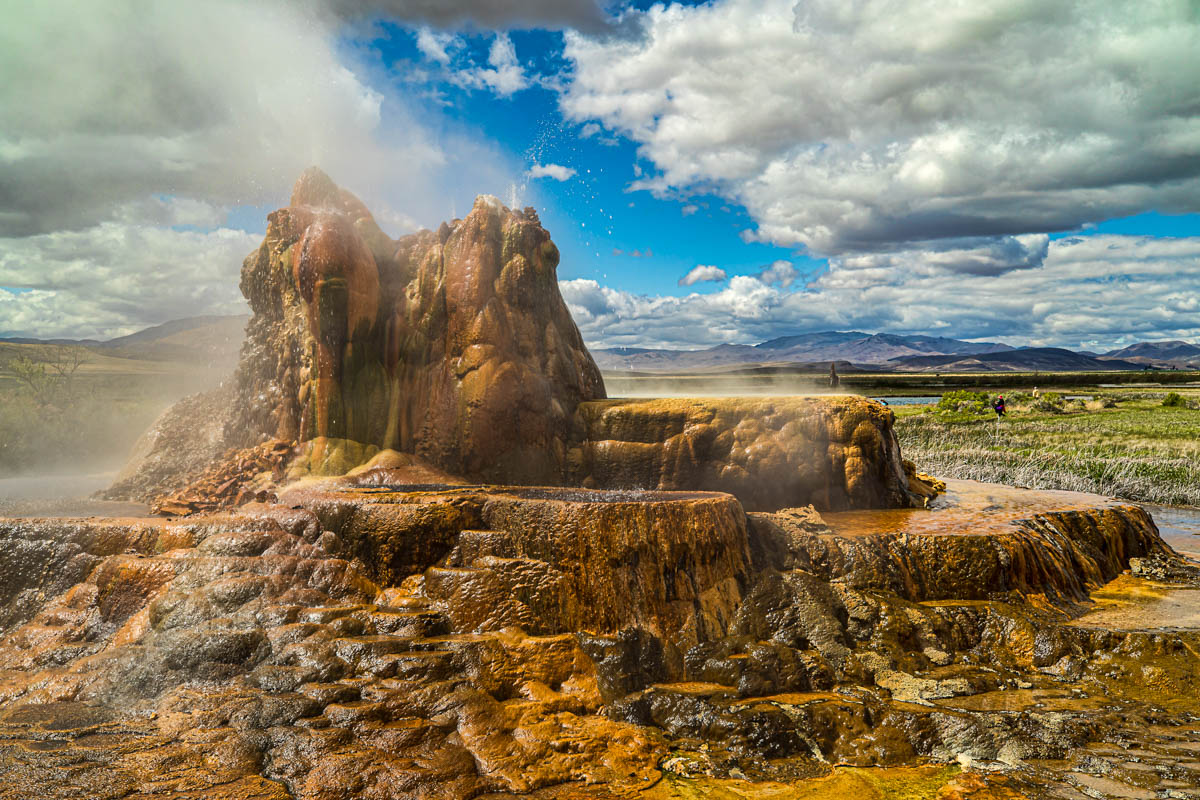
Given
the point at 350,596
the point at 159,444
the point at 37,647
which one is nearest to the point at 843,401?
the point at 350,596

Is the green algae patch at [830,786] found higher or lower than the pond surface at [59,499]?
lower

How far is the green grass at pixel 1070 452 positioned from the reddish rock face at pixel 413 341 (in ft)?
44.8

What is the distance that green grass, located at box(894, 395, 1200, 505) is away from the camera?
19312mm

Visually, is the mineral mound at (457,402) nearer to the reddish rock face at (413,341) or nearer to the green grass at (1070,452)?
the reddish rock face at (413,341)

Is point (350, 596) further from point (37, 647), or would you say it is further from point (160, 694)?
point (37, 647)

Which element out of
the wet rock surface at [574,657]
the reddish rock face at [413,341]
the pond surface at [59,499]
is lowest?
the wet rock surface at [574,657]

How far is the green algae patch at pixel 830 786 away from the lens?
18.4ft

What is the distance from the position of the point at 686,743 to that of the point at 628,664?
1.19 meters

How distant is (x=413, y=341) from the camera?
44.4ft

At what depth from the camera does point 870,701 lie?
6992 millimetres

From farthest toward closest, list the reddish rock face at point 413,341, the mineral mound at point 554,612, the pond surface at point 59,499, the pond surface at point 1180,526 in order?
1. the pond surface at point 1180,526
2. the reddish rock face at point 413,341
3. the pond surface at point 59,499
4. the mineral mound at point 554,612

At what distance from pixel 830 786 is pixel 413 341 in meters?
10.5

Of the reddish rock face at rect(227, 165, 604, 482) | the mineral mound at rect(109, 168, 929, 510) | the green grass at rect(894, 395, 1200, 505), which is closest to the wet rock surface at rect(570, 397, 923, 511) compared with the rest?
the mineral mound at rect(109, 168, 929, 510)

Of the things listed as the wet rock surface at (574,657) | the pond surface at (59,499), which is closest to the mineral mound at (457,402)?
the pond surface at (59,499)
